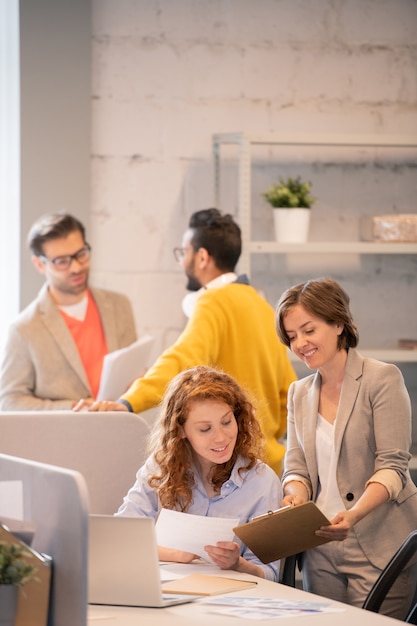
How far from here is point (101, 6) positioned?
12.1 ft

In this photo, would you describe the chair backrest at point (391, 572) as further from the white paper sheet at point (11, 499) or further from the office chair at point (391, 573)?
the white paper sheet at point (11, 499)

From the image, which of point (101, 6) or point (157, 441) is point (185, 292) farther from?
point (157, 441)

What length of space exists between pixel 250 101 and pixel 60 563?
2728mm

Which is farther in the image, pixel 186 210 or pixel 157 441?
pixel 186 210

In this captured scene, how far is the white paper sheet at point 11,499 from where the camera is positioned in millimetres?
1437

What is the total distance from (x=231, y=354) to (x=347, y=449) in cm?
71

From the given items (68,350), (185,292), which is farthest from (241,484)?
(185,292)

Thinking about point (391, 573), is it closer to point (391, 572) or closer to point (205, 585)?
point (391, 572)

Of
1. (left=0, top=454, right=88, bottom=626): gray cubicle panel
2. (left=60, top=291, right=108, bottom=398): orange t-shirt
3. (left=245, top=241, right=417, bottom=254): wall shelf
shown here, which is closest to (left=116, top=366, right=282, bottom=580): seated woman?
(left=0, top=454, right=88, bottom=626): gray cubicle panel

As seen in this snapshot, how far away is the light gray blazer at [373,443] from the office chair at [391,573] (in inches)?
5.4

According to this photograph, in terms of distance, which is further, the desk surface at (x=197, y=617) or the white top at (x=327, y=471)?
the white top at (x=327, y=471)

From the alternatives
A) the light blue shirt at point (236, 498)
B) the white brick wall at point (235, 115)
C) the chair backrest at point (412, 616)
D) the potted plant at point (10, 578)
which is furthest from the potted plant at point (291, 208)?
the potted plant at point (10, 578)

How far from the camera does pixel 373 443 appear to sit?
2.13 meters

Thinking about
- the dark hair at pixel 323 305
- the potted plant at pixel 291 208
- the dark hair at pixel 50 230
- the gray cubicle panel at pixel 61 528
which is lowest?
the gray cubicle panel at pixel 61 528
